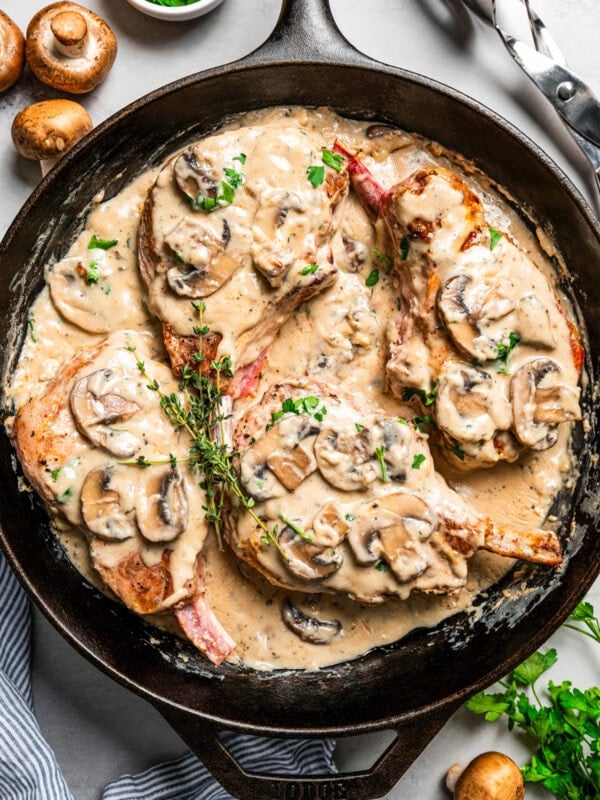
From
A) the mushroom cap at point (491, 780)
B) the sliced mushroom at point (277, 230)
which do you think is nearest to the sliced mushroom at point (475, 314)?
the sliced mushroom at point (277, 230)

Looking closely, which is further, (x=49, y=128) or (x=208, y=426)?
(x=49, y=128)

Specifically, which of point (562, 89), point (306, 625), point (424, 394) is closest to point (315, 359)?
point (424, 394)

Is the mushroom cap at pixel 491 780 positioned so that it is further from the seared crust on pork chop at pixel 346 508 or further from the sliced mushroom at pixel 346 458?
the sliced mushroom at pixel 346 458

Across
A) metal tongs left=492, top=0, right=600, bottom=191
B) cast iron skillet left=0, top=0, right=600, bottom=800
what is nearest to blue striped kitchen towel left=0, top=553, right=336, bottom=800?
cast iron skillet left=0, top=0, right=600, bottom=800

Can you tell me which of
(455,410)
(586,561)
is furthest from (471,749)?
(455,410)

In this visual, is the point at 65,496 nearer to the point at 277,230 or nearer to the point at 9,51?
the point at 277,230

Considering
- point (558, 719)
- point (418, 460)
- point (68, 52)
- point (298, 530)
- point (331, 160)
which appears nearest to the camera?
point (298, 530)
